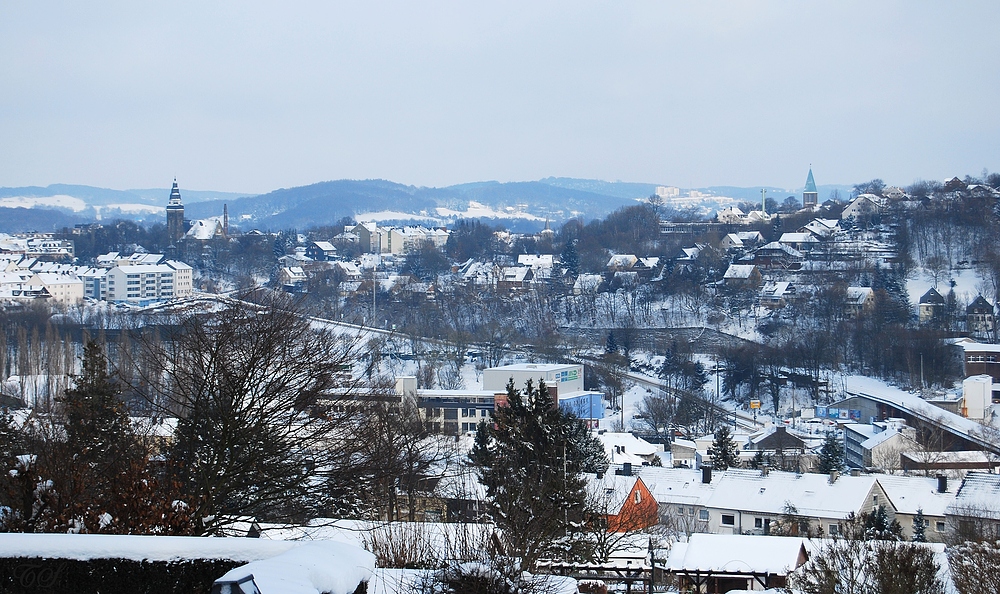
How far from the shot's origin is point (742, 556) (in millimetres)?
7453

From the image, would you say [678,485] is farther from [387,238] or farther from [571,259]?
[387,238]

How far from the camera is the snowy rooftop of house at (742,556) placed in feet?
23.6

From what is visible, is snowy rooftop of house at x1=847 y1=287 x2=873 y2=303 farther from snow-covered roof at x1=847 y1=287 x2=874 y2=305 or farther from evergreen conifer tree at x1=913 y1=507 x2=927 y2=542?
evergreen conifer tree at x1=913 y1=507 x2=927 y2=542

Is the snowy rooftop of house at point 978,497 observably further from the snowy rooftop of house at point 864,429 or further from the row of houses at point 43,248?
the row of houses at point 43,248

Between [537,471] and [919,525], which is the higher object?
[537,471]

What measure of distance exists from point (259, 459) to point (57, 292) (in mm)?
49971

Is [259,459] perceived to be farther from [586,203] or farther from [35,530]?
[586,203]

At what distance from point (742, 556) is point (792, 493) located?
7076 mm

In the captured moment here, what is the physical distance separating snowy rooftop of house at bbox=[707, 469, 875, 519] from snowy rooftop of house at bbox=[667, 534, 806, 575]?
634cm

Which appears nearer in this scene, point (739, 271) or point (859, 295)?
point (859, 295)

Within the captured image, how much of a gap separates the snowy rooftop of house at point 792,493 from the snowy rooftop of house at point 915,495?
407mm

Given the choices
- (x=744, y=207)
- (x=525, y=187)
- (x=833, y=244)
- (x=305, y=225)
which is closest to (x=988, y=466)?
(x=833, y=244)

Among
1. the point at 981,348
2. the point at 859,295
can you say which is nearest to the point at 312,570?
the point at 981,348

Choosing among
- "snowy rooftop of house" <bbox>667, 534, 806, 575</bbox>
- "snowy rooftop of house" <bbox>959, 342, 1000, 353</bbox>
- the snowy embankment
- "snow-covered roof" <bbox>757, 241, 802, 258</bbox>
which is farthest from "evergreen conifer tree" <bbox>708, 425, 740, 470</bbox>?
"snow-covered roof" <bbox>757, 241, 802, 258</bbox>
